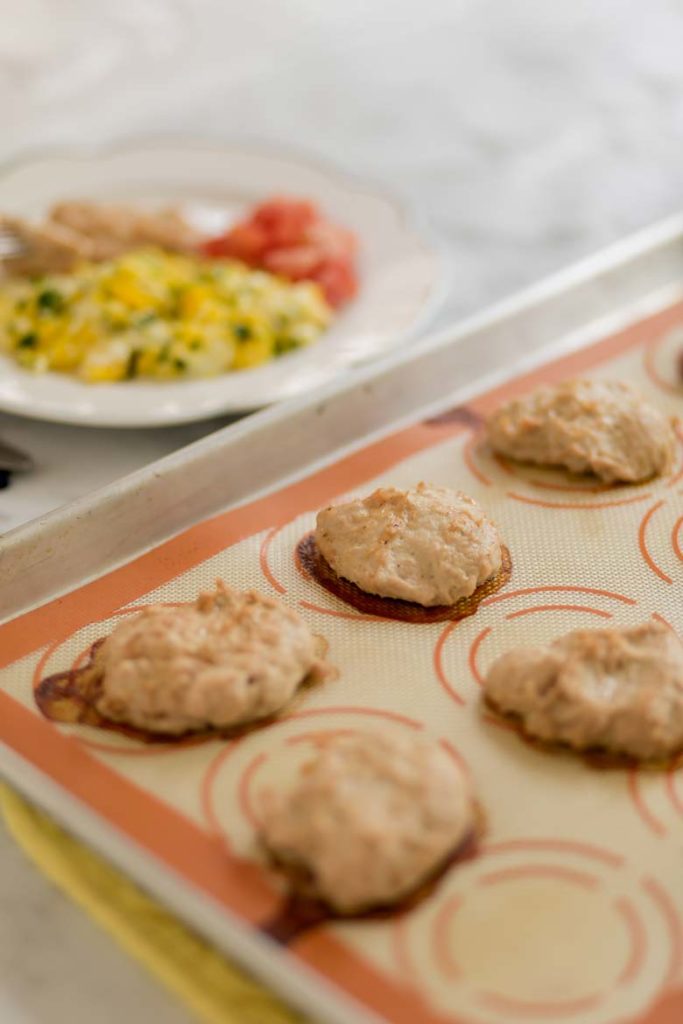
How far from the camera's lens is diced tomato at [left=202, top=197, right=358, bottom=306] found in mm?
2945

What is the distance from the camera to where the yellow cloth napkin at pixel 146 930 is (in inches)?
56.2

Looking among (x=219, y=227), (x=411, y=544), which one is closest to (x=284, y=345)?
(x=219, y=227)

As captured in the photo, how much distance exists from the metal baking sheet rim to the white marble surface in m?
0.39

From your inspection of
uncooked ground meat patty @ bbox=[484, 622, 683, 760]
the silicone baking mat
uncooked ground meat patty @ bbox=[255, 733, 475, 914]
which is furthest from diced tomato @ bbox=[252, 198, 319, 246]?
uncooked ground meat patty @ bbox=[255, 733, 475, 914]

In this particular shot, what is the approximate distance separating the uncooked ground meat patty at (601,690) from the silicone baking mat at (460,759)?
0.04 m

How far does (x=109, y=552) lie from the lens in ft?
6.76

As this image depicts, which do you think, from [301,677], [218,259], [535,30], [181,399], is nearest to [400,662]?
[301,677]

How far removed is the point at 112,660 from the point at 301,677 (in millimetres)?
276

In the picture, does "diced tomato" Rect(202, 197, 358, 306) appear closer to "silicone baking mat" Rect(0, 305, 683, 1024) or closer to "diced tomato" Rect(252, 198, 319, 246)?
"diced tomato" Rect(252, 198, 319, 246)

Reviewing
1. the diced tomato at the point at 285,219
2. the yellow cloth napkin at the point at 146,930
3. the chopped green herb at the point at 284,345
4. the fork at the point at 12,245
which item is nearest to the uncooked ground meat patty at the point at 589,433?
the chopped green herb at the point at 284,345

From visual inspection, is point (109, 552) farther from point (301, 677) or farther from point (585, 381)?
point (585, 381)

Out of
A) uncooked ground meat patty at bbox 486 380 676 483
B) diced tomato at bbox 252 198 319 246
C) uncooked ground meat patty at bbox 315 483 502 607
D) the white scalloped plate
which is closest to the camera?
uncooked ground meat patty at bbox 315 483 502 607

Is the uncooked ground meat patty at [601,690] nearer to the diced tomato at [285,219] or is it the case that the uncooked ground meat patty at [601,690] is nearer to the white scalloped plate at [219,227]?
the white scalloped plate at [219,227]

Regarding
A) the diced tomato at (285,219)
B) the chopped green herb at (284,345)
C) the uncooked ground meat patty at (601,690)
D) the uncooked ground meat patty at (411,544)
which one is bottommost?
the uncooked ground meat patty at (601,690)
